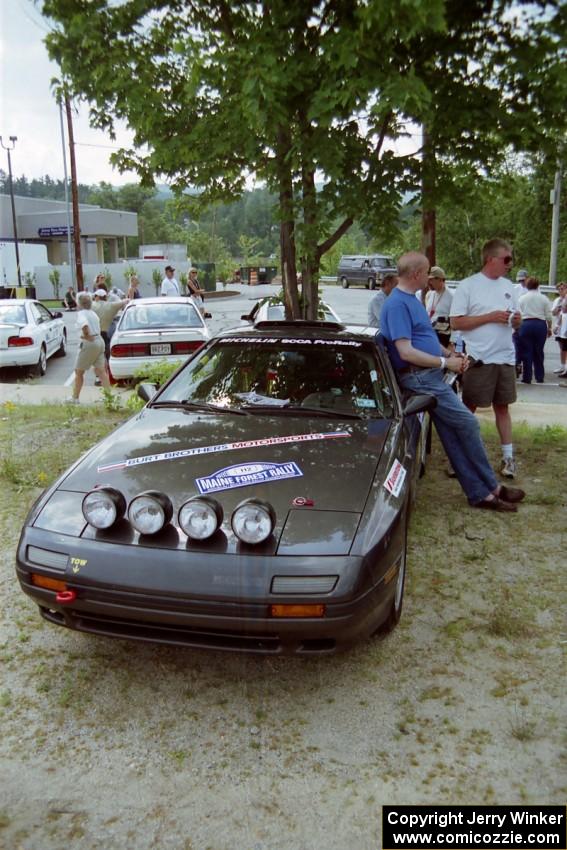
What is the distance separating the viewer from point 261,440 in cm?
370

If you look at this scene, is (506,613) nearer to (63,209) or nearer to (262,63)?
(262,63)

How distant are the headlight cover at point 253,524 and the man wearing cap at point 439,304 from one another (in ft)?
19.6

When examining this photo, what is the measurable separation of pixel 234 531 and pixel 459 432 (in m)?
2.58

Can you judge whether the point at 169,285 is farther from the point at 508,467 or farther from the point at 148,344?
the point at 508,467

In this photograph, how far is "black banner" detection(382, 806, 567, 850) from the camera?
231 centimetres

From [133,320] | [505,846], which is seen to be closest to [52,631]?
[505,846]

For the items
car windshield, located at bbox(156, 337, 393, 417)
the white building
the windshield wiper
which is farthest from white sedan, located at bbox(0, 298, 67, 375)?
the white building

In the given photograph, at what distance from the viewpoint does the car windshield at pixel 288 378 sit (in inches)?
164

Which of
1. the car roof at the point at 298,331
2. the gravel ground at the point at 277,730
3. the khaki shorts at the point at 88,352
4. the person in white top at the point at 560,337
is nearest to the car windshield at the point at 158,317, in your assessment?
the khaki shorts at the point at 88,352

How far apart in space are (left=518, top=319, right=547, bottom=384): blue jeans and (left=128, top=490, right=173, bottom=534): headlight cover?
9.95 m

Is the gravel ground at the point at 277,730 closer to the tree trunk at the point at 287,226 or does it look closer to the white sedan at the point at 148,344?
the tree trunk at the point at 287,226

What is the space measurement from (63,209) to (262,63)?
5083cm

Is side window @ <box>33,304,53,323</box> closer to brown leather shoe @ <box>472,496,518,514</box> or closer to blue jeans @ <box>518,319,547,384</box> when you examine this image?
blue jeans @ <box>518,319,547,384</box>

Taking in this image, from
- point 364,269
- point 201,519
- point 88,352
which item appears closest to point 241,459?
point 201,519
